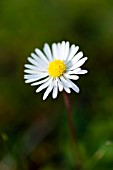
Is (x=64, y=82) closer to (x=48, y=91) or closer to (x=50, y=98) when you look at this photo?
(x=48, y=91)

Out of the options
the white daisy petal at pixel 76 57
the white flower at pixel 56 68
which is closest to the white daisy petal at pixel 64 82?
the white flower at pixel 56 68

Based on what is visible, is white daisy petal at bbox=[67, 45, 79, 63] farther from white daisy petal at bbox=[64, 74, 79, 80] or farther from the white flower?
white daisy petal at bbox=[64, 74, 79, 80]

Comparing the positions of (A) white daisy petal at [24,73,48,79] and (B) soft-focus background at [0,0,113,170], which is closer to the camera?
(A) white daisy petal at [24,73,48,79]

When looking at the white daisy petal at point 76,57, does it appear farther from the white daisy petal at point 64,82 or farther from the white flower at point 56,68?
the white daisy petal at point 64,82

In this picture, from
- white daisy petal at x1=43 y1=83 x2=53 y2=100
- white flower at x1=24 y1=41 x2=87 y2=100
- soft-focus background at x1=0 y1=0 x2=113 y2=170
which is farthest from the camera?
soft-focus background at x1=0 y1=0 x2=113 y2=170

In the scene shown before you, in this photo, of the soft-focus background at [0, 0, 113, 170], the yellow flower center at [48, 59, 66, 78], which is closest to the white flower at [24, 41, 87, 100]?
the yellow flower center at [48, 59, 66, 78]
